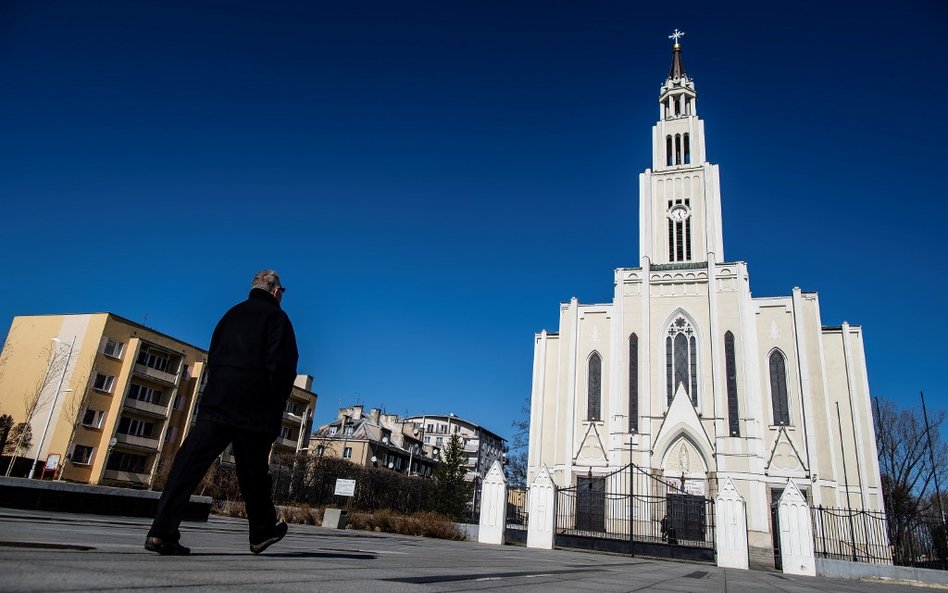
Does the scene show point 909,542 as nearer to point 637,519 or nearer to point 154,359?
point 637,519

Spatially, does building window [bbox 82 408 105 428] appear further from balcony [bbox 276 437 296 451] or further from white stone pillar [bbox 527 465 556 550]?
white stone pillar [bbox 527 465 556 550]

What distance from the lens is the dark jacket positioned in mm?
3578

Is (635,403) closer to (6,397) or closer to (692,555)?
(692,555)

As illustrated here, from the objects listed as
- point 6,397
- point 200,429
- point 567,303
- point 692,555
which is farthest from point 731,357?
point 6,397

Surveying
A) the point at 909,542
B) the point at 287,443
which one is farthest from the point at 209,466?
the point at 287,443

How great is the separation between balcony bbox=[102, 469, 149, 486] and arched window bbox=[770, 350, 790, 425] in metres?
39.7

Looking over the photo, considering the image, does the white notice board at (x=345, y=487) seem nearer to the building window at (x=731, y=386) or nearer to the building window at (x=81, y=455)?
the building window at (x=731, y=386)

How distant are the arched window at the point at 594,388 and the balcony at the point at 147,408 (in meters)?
29.1

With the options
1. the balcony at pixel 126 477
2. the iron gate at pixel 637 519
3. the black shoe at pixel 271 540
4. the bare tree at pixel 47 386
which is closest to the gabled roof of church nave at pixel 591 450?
the iron gate at pixel 637 519

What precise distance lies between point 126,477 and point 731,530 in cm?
3622

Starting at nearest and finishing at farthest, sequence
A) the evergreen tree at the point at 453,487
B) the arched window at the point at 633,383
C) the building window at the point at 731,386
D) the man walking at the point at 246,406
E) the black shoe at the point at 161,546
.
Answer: the black shoe at the point at 161,546 → the man walking at the point at 246,406 → the building window at the point at 731,386 → the evergreen tree at the point at 453,487 → the arched window at the point at 633,383

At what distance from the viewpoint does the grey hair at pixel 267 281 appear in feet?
13.6

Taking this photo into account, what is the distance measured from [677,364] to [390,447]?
36842 mm

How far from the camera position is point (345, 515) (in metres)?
15.8
